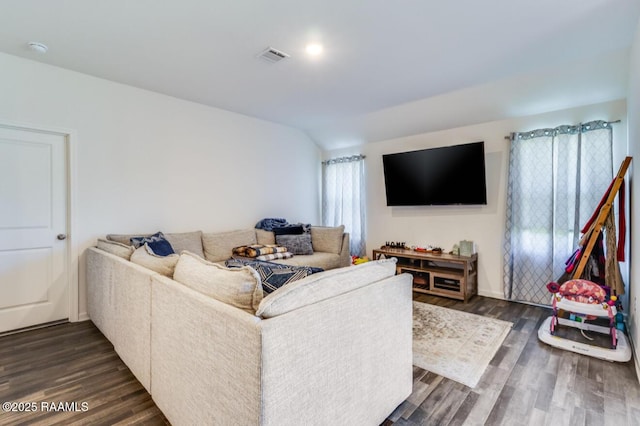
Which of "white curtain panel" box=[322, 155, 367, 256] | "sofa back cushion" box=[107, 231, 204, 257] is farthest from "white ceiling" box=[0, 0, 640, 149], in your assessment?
"sofa back cushion" box=[107, 231, 204, 257]

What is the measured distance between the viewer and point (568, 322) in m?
2.83

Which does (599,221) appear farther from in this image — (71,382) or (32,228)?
(32,228)

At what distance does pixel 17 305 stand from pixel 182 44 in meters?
2.81

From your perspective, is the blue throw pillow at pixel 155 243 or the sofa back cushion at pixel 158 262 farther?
the blue throw pillow at pixel 155 243

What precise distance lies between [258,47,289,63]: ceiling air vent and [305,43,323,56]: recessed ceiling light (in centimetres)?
22

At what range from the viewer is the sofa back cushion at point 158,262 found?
6.34 ft

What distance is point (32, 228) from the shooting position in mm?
2941

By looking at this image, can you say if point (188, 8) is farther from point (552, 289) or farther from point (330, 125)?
point (552, 289)

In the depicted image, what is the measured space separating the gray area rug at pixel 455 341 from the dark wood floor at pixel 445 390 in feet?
0.27

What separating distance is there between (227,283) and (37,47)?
285 centimetres

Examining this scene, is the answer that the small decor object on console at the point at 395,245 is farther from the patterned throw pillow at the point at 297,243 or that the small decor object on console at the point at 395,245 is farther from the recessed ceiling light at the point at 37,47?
the recessed ceiling light at the point at 37,47

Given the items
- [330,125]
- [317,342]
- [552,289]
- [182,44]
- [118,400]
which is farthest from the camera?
[330,125]

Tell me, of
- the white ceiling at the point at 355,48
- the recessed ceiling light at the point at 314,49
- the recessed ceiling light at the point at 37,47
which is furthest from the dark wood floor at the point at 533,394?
the recessed ceiling light at the point at 37,47

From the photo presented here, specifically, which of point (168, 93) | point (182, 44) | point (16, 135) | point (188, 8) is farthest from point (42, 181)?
point (188, 8)
